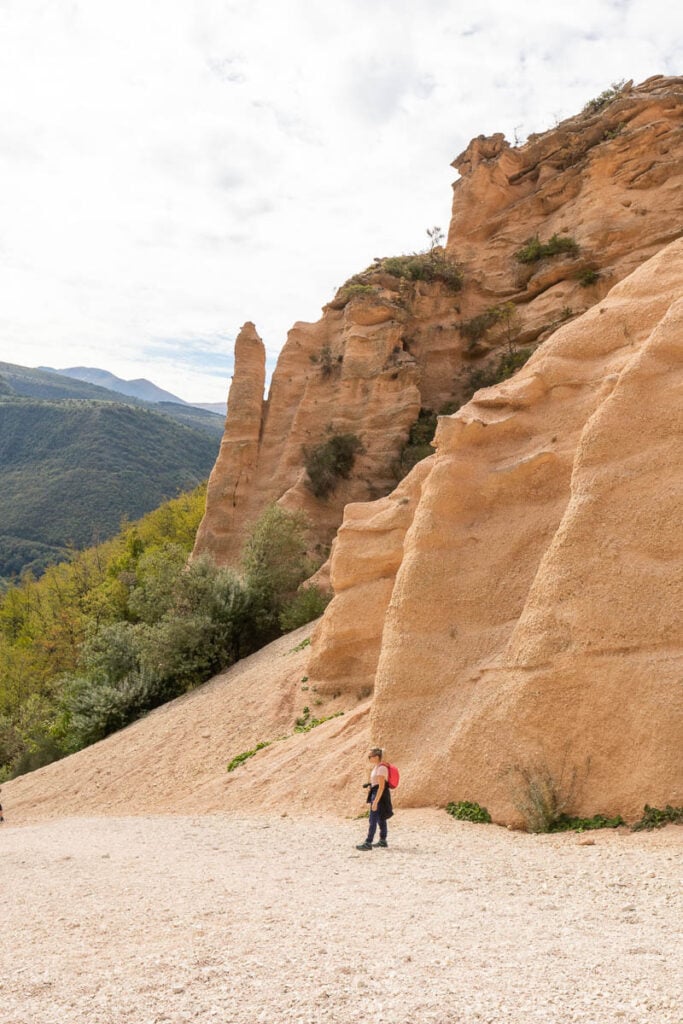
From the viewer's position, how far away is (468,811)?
8.42 metres

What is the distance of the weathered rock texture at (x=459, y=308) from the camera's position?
28.5 meters

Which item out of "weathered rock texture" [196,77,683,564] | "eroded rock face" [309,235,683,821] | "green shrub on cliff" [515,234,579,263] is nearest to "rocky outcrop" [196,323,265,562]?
"weathered rock texture" [196,77,683,564]

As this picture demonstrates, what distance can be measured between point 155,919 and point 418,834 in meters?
3.46

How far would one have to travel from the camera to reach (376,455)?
2961 cm

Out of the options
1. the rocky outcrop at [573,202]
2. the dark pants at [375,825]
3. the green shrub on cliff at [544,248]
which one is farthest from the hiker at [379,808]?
the green shrub on cliff at [544,248]

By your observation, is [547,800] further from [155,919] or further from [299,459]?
[299,459]

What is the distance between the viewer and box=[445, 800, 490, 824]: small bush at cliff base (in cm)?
829

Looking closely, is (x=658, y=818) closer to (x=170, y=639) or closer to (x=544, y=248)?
(x=170, y=639)

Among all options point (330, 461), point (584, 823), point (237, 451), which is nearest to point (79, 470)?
point (237, 451)

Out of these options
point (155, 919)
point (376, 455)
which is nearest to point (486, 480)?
point (155, 919)

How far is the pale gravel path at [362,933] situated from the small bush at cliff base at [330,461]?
67.9 ft

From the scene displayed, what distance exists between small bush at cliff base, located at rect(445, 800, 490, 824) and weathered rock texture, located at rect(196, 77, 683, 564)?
1913 cm

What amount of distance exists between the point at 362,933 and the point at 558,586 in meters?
4.79

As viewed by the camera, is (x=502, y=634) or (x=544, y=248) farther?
(x=544, y=248)
